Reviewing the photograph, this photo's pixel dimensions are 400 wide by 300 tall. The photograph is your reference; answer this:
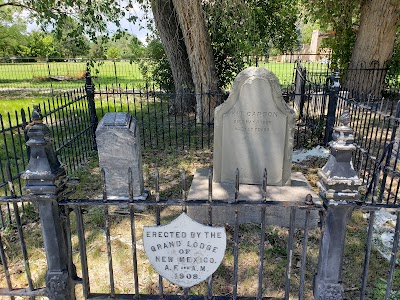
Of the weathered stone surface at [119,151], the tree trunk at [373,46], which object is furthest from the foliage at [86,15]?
the tree trunk at [373,46]

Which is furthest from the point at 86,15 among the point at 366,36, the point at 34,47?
the point at 34,47

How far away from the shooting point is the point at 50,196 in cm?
210

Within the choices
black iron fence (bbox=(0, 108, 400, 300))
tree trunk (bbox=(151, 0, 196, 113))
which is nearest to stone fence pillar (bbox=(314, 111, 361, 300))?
black iron fence (bbox=(0, 108, 400, 300))

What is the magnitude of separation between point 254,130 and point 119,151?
191 centimetres

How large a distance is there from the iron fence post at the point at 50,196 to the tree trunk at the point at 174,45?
288 inches

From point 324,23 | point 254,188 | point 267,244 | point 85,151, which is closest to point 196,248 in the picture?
point 267,244

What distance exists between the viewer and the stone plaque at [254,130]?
4.51 m

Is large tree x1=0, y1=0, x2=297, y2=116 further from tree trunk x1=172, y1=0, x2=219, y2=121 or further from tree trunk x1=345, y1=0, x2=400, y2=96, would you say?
tree trunk x1=345, y1=0, x2=400, y2=96

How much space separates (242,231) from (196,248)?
2144mm

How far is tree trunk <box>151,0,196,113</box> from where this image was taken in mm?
9742

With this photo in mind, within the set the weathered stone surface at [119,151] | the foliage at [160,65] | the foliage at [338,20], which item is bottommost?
the weathered stone surface at [119,151]

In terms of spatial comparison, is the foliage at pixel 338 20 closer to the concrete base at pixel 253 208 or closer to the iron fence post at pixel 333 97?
the iron fence post at pixel 333 97

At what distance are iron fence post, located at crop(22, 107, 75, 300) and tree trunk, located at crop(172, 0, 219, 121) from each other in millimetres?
5694

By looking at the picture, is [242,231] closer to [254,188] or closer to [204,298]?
[254,188]
